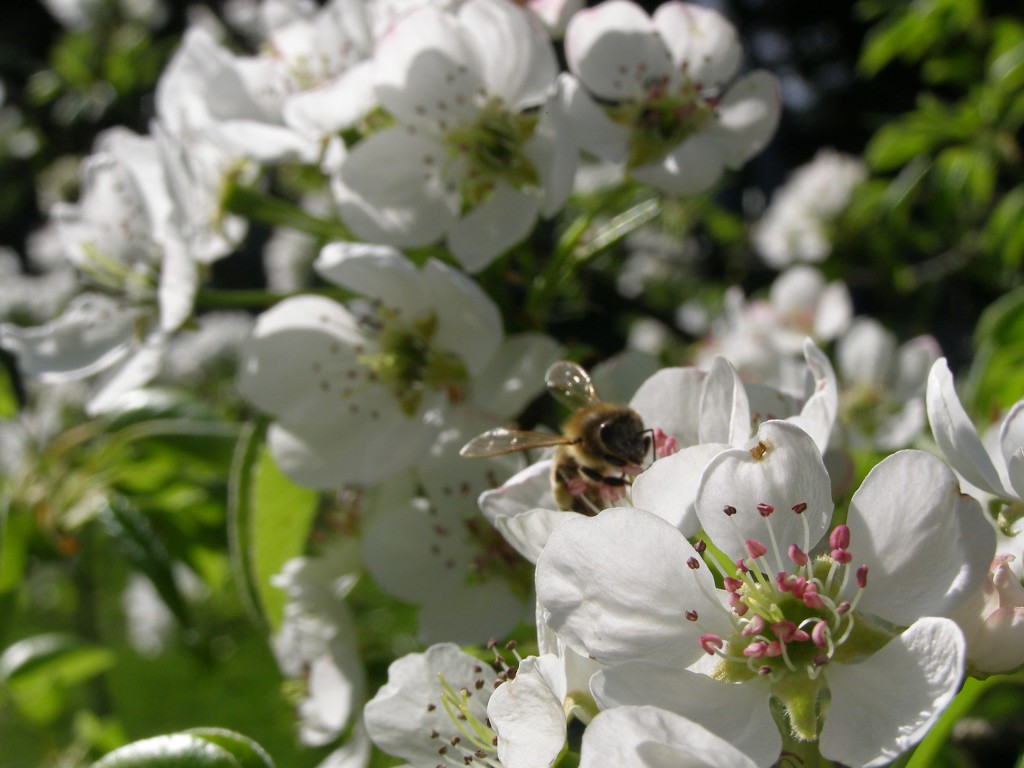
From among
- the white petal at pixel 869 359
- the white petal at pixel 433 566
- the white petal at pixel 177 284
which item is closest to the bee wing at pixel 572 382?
the white petal at pixel 433 566

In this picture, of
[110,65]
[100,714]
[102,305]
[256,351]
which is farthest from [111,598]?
[256,351]

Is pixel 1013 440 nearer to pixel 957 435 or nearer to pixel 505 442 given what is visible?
pixel 957 435

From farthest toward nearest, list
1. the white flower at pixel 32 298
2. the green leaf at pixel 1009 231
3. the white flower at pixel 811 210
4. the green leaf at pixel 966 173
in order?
the white flower at pixel 32 298, the white flower at pixel 811 210, the green leaf at pixel 966 173, the green leaf at pixel 1009 231

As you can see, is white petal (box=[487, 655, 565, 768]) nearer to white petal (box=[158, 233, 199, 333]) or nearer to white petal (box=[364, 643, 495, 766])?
white petal (box=[364, 643, 495, 766])

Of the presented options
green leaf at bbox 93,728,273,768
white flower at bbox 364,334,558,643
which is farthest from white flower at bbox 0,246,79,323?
green leaf at bbox 93,728,273,768

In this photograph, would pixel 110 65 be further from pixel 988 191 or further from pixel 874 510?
pixel 874 510

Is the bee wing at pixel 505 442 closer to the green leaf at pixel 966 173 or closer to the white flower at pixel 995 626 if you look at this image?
the white flower at pixel 995 626

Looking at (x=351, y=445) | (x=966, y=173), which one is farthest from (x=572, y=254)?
(x=966, y=173)
